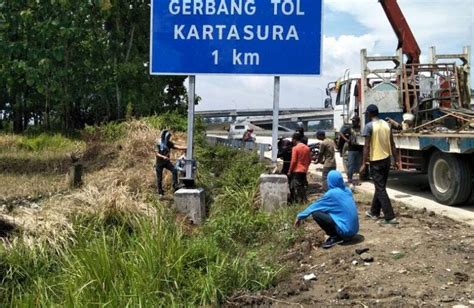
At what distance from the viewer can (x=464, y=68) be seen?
44.3 feet

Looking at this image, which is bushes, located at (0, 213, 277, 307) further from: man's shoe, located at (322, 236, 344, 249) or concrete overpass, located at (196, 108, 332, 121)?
concrete overpass, located at (196, 108, 332, 121)

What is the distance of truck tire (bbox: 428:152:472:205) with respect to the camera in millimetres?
9453

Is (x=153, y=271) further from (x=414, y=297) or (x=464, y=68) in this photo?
(x=464, y=68)

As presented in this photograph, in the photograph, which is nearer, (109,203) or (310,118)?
(109,203)

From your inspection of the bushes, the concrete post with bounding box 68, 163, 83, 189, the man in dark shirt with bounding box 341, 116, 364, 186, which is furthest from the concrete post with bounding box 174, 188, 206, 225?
the man in dark shirt with bounding box 341, 116, 364, 186

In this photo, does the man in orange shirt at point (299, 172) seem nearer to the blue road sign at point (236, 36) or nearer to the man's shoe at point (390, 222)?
the blue road sign at point (236, 36)

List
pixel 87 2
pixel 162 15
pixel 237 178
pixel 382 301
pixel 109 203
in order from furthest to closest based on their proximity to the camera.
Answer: pixel 87 2
pixel 237 178
pixel 162 15
pixel 109 203
pixel 382 301

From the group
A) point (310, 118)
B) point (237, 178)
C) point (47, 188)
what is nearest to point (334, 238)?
point (237, 178)

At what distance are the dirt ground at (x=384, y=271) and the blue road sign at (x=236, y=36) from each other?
3272 mm

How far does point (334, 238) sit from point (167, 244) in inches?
80.5

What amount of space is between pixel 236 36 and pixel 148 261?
450cm

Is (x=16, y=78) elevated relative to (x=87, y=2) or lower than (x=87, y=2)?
lower

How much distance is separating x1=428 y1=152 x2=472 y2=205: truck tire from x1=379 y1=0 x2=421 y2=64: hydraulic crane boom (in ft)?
18.0

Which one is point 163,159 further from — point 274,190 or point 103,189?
point 274,190
